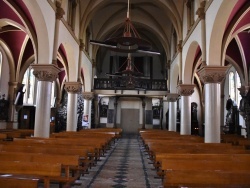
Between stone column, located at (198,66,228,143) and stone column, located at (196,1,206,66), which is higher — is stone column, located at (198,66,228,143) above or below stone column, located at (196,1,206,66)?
below

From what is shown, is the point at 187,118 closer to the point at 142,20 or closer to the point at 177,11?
the point at 177,11

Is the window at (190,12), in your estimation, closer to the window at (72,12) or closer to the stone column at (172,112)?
the window at (72,12)

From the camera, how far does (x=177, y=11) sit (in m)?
17.8

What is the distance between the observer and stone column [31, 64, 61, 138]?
458 inches

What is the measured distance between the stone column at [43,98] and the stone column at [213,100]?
265 inches

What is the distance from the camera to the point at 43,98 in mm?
11797

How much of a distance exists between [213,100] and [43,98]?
7.24m

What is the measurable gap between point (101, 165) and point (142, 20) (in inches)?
669

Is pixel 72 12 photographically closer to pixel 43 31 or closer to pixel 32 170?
pixel 43 31

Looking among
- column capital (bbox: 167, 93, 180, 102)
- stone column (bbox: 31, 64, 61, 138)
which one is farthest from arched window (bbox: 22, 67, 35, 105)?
column capital (bbox: 167, 93, 180, 102)

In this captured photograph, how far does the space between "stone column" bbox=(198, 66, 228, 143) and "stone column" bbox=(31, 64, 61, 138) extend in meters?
6.74

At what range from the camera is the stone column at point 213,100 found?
36.2ft

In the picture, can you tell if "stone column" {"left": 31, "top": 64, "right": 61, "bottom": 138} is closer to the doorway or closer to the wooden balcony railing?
the wooden balcony railing

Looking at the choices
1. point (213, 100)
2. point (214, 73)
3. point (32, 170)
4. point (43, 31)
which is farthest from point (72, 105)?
point (32, 170)
